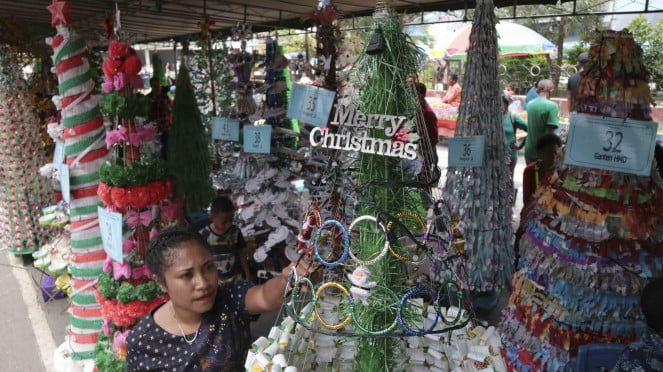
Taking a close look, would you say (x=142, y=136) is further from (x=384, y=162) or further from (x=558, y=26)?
(x=558, y=26)

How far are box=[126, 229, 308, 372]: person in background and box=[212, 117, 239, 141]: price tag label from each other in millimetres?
1761

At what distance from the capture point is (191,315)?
1600 mm

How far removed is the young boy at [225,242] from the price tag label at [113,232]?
0.88 m

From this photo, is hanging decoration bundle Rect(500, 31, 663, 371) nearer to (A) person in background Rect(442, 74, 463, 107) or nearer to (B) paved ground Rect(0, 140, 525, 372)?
(B) paved ground Rect(0, 140, 525, 372)

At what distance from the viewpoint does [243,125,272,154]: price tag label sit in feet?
9.95

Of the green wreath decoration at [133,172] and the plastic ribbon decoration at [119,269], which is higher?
the green wreath decoration at [133,172]

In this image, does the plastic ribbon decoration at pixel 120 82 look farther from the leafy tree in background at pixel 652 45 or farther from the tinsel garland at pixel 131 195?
the leafy tree in background at pixel 652 45

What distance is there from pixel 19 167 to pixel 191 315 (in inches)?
143

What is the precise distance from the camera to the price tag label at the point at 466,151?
110 inches

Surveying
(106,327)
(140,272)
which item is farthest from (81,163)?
(106,327)

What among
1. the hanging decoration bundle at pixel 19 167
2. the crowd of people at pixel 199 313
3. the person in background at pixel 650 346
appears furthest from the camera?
the hanging decoration bundle at pixel 19 167

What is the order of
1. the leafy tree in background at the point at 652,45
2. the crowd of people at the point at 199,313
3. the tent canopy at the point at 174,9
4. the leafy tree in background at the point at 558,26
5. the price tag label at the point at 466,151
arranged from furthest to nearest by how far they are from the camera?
the leafy tree in background at the point at 558,26 → the leafy tree in background at the point at 652,45 → the tent canopy at the point at 174,9 → the price tag label at the point at 466,151 → the crowd of people at the point at 199,313

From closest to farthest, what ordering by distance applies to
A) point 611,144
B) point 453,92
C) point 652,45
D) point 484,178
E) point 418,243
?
point 418,243 → point 611,144 → point 484,178 → point 652,45 → point 453,92

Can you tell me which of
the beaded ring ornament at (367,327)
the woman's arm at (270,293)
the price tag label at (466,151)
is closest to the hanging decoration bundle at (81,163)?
the woman's arm at (270,293)
